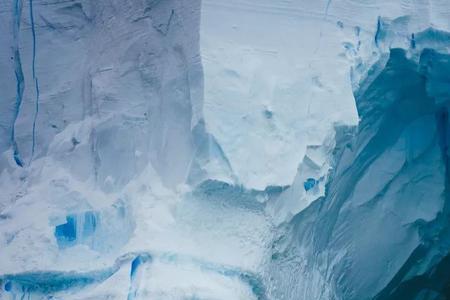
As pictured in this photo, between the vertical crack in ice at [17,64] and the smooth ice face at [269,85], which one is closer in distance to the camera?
the smooth ice face at [269,85]

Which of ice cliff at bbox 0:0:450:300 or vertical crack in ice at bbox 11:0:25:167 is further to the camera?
vertical crack in ice at bbox 11:0:25:167

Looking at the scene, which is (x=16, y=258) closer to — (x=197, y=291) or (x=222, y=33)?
(x=197, y=291)

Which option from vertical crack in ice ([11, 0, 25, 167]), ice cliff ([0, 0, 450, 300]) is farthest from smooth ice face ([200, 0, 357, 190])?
vertical crack in ice ([11, 0, 25, 167])

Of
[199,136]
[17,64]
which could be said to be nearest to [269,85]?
[199,136]

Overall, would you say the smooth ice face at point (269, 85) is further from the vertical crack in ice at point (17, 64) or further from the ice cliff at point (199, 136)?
the vertical crack in ice at point (17, 64)

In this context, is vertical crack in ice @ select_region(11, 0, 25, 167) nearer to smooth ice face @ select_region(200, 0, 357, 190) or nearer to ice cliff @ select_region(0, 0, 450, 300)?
ice cliff @ select_region(0, 0, 450, 300)

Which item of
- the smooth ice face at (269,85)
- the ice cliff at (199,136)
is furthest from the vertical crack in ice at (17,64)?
the smooth ice face at (269,85)

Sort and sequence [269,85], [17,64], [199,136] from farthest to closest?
[17,64]
[269,85]
[199,136]

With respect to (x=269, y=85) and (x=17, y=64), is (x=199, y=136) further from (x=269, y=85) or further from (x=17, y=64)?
(x=17, y=64)

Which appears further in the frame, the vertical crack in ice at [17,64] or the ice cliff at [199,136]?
the vertical crack in ice at [17,64]
